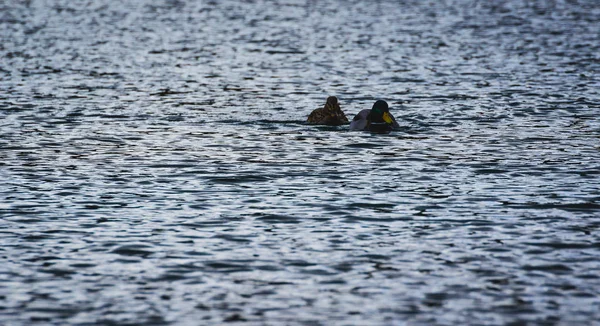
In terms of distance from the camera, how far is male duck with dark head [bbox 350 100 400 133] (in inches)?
1107

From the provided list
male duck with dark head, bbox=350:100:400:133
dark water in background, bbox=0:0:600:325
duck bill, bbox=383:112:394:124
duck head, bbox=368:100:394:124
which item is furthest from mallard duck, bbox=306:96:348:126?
duck bill, bbox=383:112:394:124

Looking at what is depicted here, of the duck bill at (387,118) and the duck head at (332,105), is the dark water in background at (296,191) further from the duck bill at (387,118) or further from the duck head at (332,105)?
the duck head at (332,105)

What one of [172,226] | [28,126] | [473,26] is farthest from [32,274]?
[473,26]

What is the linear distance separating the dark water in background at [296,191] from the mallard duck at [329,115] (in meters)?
0.32

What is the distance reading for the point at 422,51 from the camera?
4953 centimetres

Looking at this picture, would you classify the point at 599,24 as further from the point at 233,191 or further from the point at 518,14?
the point at 233,191

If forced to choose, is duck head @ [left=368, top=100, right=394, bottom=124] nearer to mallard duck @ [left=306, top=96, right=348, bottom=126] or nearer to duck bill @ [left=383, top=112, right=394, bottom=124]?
duck bill @ [left=383, top=112, right=394, bottom=124]

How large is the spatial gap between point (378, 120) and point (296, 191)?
773cm

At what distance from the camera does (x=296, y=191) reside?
20969mm

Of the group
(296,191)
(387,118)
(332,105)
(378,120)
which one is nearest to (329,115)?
(332,105)

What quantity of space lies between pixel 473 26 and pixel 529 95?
2836cm

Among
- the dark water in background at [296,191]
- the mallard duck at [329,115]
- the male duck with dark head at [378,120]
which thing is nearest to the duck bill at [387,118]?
the male duck with dark head at [378,120]

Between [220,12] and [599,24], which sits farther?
[220,12]

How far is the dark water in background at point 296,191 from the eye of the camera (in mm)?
14344
